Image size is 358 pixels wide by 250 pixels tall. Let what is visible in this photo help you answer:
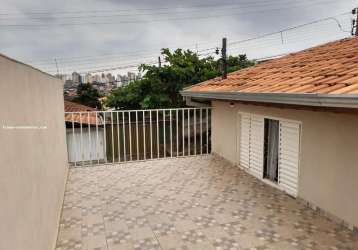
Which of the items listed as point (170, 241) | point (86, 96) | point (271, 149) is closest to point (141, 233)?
point (170, 241)

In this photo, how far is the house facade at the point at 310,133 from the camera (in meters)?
4.21

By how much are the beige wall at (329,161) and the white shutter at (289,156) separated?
156mm

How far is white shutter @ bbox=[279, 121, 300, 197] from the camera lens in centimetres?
582

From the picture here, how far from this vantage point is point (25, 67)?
10.3 feet

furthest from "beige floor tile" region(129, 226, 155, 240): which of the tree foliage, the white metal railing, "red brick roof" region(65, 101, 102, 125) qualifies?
the tree foliage

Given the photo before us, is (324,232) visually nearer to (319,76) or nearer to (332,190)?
(332,190)

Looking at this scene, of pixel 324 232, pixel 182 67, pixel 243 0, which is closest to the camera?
pixel 324 232

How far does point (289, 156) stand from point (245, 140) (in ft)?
5.81

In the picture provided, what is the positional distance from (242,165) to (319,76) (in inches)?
139

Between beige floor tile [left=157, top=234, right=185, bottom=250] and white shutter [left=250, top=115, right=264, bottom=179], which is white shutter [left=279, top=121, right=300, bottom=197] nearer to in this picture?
Answer: white shutter [left=250, top=115, right=264, bottom=179]

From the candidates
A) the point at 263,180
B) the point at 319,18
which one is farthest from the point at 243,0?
the point at 263,180

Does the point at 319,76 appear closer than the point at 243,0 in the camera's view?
Yes

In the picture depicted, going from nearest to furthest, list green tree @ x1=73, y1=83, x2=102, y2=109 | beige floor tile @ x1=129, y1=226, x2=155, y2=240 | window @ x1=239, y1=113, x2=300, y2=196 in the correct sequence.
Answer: beige floor tile @ x1=129, y1=226, x2=155, y2=240, window @ x1=239, y1=113, x2=300, y2=196, green tree @ x1=73, y1=83, x2=102, y2=109

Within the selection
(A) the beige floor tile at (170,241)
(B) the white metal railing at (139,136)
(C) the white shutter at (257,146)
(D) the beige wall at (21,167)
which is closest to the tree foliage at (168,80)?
(B) the white metal railing at (139,136)
